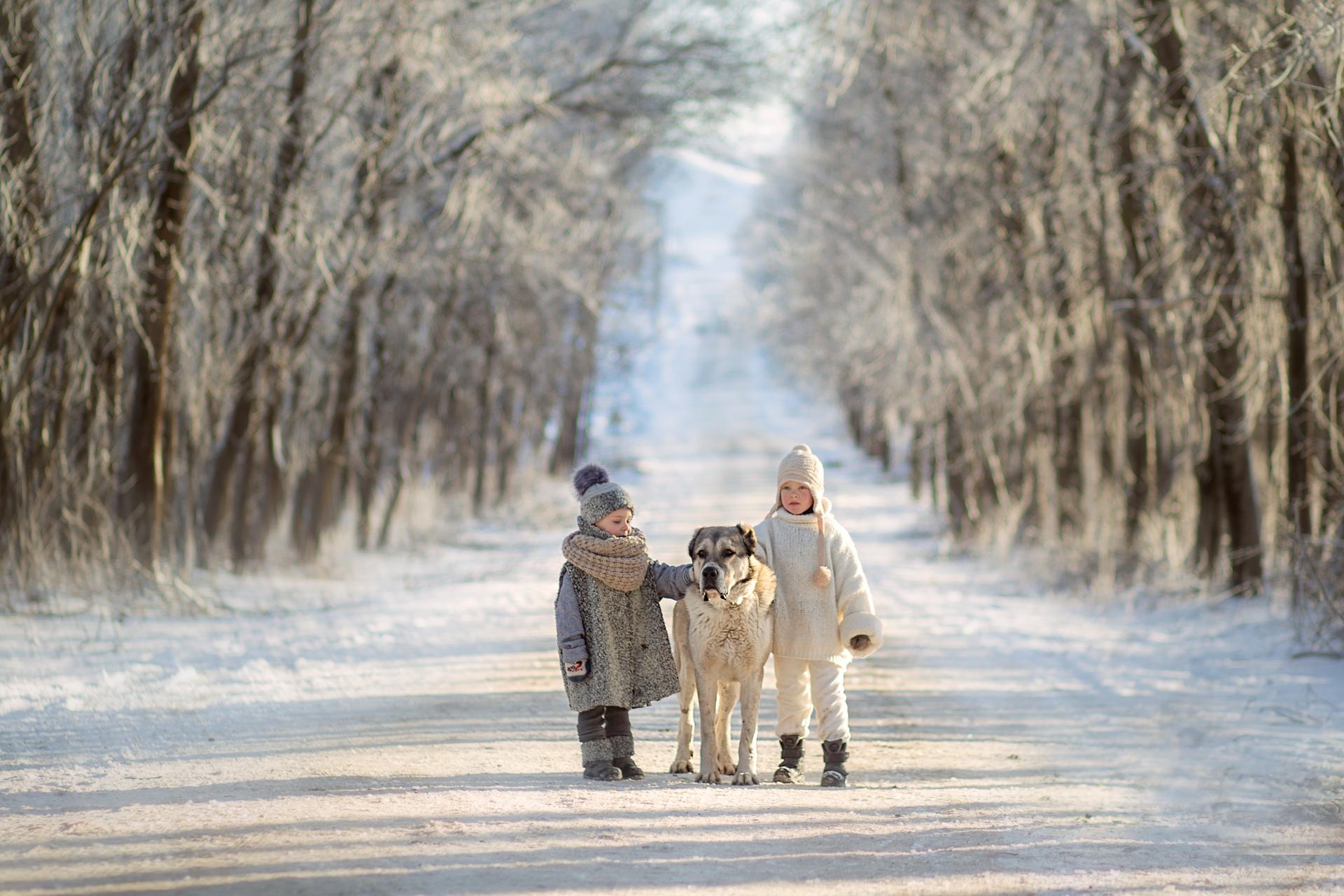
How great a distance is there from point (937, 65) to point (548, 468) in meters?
24.8

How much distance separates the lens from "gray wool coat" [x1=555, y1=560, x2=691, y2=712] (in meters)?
6.53

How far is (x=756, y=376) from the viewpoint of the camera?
320ft

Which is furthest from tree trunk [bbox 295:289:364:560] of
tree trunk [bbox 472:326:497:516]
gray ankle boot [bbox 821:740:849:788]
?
gray ankle boot [bbox 821:740:849:788]

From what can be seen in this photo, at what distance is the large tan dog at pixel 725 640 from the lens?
6242 mm

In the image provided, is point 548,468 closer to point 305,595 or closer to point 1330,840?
point 305,595

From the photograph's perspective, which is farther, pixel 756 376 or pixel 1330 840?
pixel 756 376

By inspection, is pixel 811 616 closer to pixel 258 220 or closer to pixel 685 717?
pixel 685 717

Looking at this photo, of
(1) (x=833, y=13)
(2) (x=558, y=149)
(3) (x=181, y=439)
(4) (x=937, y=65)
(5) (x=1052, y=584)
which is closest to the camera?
(1) (x=833, y=13)

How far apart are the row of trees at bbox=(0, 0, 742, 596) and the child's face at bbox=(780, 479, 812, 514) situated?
5.87m

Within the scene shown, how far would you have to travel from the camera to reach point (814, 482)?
678cm

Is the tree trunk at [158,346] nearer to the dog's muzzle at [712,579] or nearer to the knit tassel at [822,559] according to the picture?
the knit tassel at [822,559]

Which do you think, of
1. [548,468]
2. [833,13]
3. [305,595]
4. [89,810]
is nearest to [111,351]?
[305,595]

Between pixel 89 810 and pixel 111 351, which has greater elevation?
pixel 111 351

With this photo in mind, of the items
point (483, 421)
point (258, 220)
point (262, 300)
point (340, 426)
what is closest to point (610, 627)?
point (258, 220)
